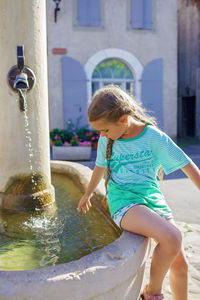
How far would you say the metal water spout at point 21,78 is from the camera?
2.44 meters

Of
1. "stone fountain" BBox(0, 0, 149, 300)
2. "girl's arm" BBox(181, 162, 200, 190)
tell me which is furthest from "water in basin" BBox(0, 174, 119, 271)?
"girl's arm" BBox(181, 162, 200, 190)

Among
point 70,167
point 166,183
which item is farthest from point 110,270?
point 166,183

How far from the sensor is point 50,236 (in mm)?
2100

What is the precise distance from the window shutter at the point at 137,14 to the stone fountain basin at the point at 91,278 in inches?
353

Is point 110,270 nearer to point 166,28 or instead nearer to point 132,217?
point 132,217

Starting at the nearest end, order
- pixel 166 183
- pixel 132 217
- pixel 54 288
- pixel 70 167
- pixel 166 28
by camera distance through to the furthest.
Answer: pixel 54 288
pixel 132 217
pixel 70 167
pixel 166 183
pixel 166 28

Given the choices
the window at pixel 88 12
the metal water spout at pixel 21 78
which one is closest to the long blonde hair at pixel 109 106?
the metal water spout at pixel 21 78

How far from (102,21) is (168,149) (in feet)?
27.3

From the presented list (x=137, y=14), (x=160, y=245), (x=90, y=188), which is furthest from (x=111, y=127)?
(x=137, y=14)

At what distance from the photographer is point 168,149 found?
173cm

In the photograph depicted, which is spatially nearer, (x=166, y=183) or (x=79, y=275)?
(x=79, y=275)

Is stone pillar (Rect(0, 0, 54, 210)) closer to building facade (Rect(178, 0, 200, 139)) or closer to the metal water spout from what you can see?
the metal water spout

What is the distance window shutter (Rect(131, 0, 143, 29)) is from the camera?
9352mm

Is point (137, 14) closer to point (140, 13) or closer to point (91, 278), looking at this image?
point (140, 13)
